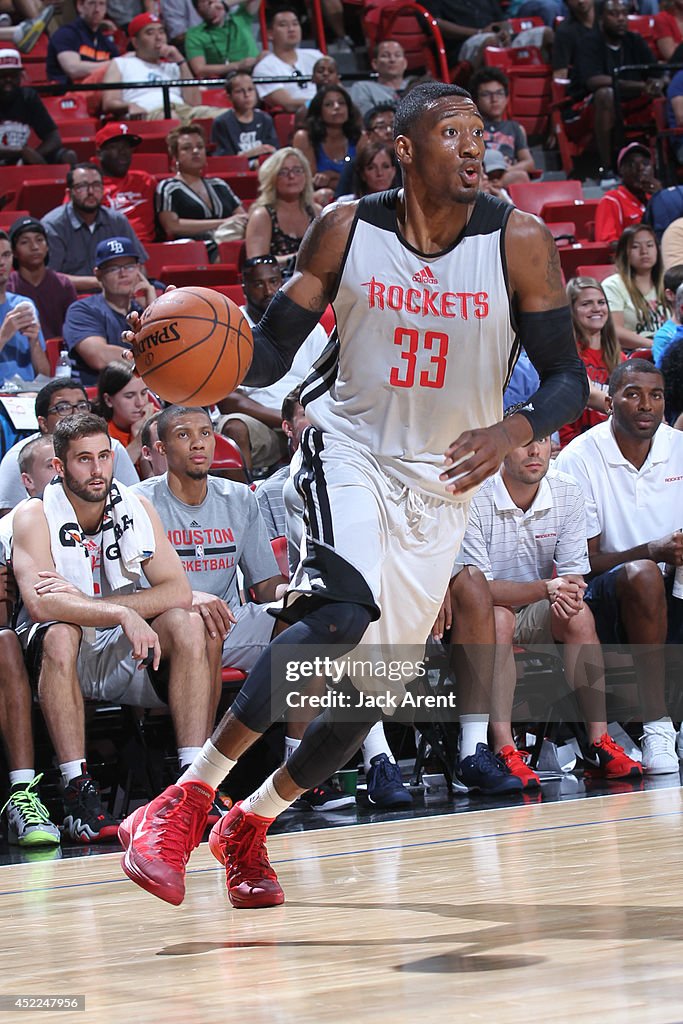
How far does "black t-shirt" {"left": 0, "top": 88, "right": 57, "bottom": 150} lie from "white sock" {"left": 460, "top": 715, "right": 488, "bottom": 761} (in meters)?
6.92

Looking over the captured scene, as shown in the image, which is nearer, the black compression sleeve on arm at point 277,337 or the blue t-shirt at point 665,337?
the black compression sleeve on arm at point 277,337

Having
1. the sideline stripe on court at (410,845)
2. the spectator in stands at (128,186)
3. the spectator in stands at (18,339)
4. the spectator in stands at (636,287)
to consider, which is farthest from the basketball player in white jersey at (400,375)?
the spectator in stands at (128,186)

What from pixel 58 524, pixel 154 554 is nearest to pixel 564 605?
pixel 154 554

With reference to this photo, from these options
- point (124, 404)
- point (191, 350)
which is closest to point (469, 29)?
point (124, 404)

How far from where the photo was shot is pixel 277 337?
335 cm

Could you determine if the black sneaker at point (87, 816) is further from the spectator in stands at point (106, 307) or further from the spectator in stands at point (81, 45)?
the spectator in stands at point (81, 45)

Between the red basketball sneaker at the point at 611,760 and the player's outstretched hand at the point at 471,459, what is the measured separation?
287 centimetres

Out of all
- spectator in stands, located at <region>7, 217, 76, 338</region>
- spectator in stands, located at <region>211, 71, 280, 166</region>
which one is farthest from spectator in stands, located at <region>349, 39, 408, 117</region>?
spectator in stands, located at <region>7, 217, 76, 338</region>

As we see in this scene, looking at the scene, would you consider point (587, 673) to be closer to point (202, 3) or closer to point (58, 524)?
point (58, 524)

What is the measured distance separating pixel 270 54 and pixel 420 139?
9.72 m

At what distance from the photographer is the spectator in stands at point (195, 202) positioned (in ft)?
31.5

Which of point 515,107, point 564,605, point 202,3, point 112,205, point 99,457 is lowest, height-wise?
point 564,605

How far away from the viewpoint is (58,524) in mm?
5105

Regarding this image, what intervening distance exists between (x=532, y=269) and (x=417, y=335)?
0.32 m
